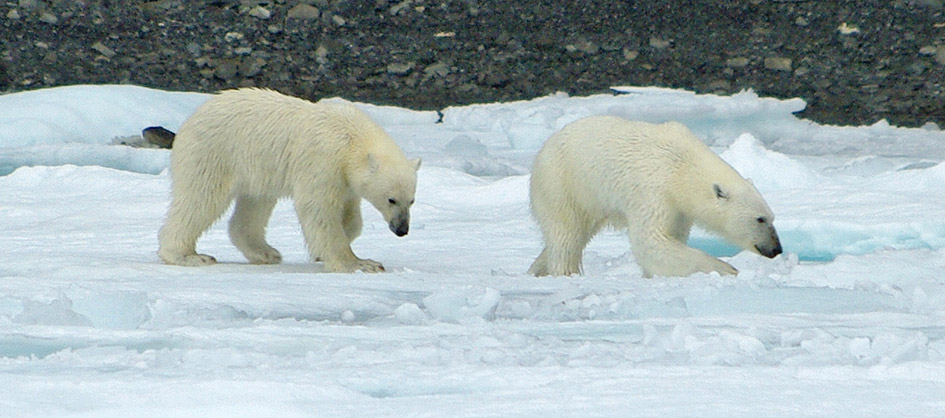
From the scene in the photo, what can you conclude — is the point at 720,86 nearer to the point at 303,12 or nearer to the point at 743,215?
the point at 303,12

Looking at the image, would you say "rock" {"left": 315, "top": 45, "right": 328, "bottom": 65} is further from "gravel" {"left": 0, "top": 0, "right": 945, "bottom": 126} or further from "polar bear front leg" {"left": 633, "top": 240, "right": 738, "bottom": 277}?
"polar bear front leg" {"left": 633, "top": 240, "right": 738, "bottom": 277}

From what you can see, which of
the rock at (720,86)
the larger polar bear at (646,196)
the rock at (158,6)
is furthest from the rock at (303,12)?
the larger polar bear at (646,196)

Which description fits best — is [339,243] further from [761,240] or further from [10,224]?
[10,224]

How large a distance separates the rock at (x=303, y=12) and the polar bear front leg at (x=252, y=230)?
11812mm

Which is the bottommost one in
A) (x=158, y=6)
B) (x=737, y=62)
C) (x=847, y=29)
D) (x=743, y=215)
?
(x=158, y=6)

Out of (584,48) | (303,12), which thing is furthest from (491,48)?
(303,12)

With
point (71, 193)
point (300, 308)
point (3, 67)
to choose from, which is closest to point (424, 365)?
point (300, 308)

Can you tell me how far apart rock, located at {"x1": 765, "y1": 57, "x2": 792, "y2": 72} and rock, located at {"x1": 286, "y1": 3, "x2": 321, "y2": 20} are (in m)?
5.92

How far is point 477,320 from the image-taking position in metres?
3.49

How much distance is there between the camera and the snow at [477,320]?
2441 millimetres

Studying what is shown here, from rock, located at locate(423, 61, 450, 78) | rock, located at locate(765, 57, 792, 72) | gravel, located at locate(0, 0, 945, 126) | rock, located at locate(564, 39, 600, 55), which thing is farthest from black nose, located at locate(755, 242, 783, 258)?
rock, located at locate(564, 39, 600, 55)

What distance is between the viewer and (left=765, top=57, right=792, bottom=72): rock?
1533cm

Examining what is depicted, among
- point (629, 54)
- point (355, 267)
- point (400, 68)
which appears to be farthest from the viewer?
point (629, 54)

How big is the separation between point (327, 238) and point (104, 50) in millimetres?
11713
